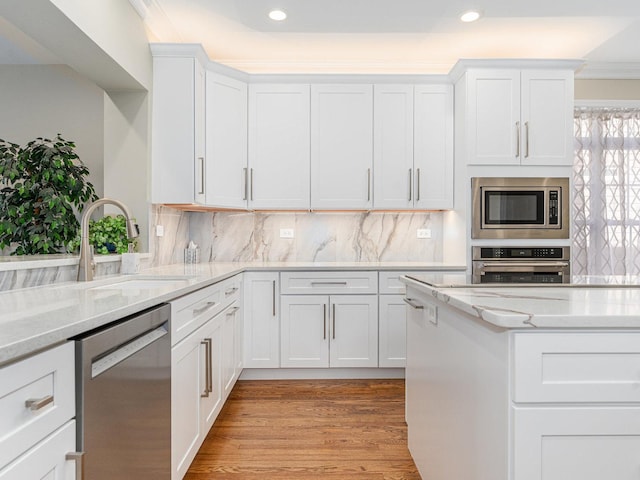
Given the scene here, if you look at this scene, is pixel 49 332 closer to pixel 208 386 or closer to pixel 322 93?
pixel 208 386

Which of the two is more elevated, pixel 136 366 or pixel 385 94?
pixel 385 94

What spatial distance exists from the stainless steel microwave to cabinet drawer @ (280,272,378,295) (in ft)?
3.01

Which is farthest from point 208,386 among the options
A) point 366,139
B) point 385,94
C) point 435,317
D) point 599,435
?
point 385,94

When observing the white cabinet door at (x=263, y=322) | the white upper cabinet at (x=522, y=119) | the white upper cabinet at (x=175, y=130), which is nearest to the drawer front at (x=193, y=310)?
the white cabinet door at (x=263, y=322)

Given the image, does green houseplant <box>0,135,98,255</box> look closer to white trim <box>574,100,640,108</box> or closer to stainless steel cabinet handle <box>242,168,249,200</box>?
stainless steel cabinet handle <box>242,168,249,200</box>

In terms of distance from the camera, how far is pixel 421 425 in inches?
73.2

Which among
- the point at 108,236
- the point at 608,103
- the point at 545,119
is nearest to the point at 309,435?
the point at 108,236

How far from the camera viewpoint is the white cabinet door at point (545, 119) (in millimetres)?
3352

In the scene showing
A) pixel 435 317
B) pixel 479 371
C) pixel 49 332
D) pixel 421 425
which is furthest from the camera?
pixel 421 425

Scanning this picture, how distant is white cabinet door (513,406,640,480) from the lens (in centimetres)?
99

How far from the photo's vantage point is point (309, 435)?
239cm

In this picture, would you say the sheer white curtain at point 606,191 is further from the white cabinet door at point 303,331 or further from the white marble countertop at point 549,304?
the white marble countertop at point 549,304

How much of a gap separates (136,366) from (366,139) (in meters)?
2.75

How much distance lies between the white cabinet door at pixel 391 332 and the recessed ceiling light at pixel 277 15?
7.10 ft
